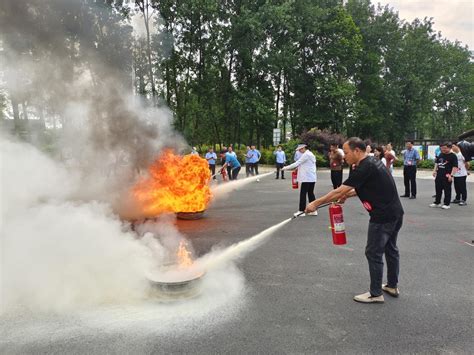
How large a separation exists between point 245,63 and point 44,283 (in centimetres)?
2751

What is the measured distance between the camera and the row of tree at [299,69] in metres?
22.8

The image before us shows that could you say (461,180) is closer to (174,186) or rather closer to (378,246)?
(378,246)

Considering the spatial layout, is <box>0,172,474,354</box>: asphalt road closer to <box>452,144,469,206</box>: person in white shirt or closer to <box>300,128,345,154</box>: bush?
<box>452,144,469,206</box>: person in white shirt

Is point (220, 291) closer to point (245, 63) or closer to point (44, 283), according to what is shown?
point (44, 283)

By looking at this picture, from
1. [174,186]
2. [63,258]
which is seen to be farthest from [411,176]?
[63,258]

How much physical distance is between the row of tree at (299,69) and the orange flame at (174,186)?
5804 mm

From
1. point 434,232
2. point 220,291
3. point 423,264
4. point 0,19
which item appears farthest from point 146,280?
point 434,232

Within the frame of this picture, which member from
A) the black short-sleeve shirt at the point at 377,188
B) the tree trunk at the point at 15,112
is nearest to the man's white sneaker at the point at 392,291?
the black short-sleeve shirt at the point at 377,188

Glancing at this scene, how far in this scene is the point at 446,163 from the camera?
28.7ft

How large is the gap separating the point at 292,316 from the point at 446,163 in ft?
24.6

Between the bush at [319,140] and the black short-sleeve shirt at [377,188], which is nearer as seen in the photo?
the black short-sleeve shirt at [377,188]

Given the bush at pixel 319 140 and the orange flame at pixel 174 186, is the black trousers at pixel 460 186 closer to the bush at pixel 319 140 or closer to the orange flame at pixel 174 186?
the orange flame at pixel 174 186

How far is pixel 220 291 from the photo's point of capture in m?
3.80

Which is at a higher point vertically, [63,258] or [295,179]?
[295,179]
